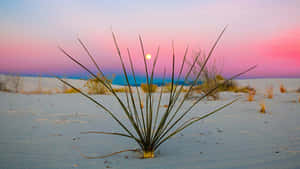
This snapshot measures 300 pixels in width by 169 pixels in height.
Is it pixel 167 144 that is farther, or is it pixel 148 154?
pixel 167 144

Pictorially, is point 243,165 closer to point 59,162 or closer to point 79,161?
point 79,161

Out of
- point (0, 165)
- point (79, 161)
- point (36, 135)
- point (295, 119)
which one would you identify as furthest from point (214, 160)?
point (295, 119)

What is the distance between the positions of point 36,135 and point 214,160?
188 cm

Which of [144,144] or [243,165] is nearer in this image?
[243,165]

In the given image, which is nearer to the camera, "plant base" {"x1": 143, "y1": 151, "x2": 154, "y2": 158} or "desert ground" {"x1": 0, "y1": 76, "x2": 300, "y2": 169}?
"desert ground" {"x1": 0, "y1": 76, "x2": 300, "y2": 169}

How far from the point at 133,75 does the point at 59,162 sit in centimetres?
87

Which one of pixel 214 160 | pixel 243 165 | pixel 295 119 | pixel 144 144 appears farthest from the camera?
pixel 295 119

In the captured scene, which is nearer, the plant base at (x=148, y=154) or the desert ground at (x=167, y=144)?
the desert ground at (x=167, y=144)

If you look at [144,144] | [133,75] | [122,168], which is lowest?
[122,168]

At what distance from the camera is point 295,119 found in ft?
8.98

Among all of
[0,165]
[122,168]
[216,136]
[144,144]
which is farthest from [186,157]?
[0,165]

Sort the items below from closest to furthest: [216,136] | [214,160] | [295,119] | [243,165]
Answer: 1. [243,165]
2. [214,160]
3. [216,136]
4. [295,119]

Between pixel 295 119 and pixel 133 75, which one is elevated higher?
pixel 133 75

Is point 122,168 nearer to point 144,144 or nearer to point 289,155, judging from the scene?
point 144,144
